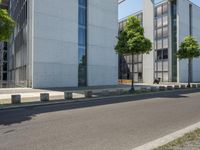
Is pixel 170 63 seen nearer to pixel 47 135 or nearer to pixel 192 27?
Result: pixel 192 27

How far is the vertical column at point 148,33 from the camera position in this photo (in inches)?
2319

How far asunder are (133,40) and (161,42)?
3546 centimetres

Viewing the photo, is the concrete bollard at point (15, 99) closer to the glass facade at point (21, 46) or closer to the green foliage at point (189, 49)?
the glass facade at point (21, 46)

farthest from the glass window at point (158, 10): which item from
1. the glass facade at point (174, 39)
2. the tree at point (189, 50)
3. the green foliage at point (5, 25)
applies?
the green foliage at point (5, 25)

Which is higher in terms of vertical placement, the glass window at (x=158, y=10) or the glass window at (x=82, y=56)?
the glass window at (x=158, y=10)

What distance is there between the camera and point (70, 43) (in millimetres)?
34500

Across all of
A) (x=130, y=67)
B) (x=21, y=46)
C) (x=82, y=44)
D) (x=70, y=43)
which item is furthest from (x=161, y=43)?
(x=21, y=46)

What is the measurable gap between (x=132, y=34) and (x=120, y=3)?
45.3 m

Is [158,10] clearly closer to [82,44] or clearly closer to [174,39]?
[174,39]

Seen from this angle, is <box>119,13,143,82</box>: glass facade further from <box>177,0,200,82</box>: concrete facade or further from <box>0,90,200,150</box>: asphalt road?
<box>0,90,200,150</box>: asphalt road

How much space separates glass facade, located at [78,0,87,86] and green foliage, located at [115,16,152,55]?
1075 centimetres

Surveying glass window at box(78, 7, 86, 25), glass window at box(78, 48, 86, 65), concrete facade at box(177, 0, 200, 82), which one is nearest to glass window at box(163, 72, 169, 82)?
concrete facade at box(177, 0, 200, 82)

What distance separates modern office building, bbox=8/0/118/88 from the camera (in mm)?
31656

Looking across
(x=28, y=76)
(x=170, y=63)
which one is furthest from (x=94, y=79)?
(x=170, y=63)
